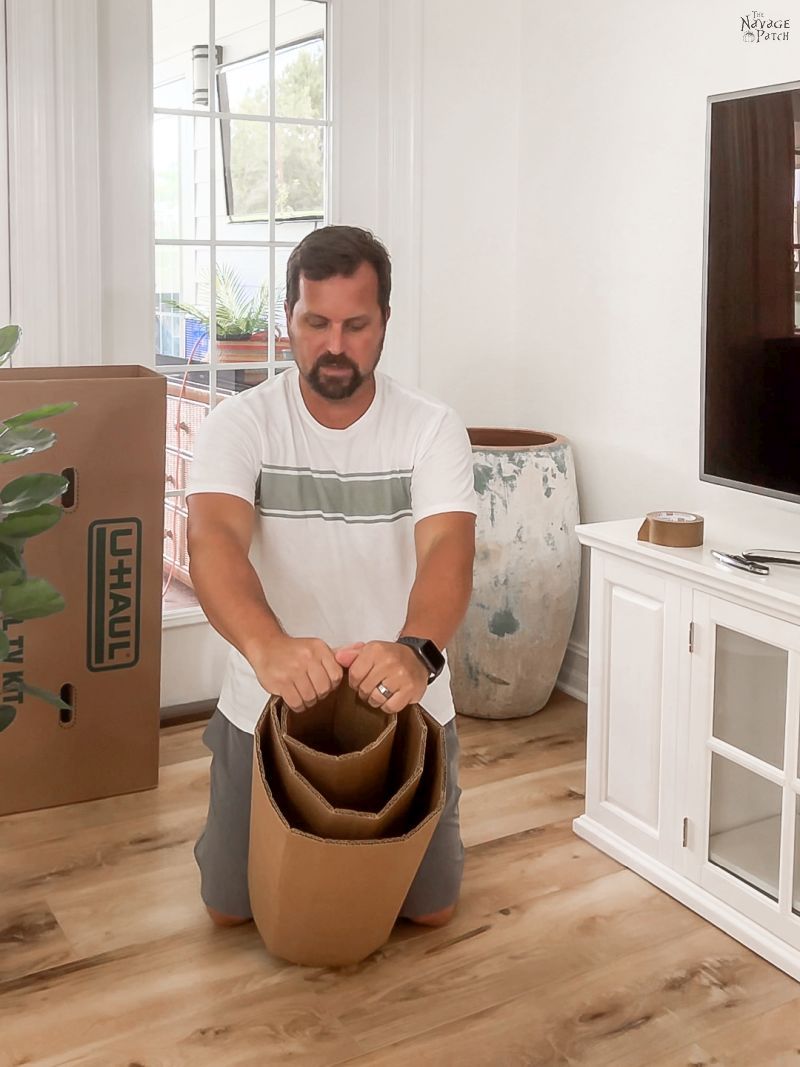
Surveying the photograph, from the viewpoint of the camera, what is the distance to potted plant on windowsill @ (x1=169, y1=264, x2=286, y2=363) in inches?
125

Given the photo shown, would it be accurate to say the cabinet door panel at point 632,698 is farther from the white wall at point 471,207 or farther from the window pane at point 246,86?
the window pane at point 246,86

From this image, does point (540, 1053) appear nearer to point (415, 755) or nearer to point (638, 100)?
point (415, 755)

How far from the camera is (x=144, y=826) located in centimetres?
260

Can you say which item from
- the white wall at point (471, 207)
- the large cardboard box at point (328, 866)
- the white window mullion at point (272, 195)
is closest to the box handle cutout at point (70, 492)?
the white window mullion at point (272, 195)

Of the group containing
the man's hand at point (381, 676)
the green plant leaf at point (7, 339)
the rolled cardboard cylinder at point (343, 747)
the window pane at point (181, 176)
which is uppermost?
the window pane at point (181, 176)

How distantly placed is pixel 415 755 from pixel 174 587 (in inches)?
62.1

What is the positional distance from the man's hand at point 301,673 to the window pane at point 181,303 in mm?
1537

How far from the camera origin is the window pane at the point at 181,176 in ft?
9.95

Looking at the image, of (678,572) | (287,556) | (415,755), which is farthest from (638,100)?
(415,755)

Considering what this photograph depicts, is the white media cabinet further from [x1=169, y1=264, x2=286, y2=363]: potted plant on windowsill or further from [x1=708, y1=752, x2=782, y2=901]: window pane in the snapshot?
[x1=169, y1=264, x2=286, y2=363]: potted plant on windowsill

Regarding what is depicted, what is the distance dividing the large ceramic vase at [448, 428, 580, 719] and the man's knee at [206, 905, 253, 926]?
3.76ft

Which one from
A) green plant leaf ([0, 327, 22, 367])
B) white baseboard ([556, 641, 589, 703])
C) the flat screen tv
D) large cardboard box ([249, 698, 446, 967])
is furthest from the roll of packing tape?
→ green plant leaf ([0, 327, 22, 367])

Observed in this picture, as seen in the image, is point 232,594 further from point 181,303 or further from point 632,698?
point 181,303

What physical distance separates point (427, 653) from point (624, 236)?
1620mm
